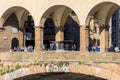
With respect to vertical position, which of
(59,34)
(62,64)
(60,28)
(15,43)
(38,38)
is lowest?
(62,64)

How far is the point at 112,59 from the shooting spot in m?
27.9

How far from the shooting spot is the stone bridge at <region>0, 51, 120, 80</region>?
1088 inches

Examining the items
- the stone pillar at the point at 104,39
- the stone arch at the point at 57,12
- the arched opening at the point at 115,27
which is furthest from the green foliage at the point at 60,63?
the arched opening at the point at 115,27

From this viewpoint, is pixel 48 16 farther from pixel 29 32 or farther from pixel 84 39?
pixel 84 39

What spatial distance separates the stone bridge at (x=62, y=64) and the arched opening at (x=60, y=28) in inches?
109

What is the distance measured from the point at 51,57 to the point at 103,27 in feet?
30.7

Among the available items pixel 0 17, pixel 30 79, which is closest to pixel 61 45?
pixel 30 79

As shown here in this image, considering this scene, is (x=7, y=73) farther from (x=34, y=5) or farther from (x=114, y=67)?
(x=114, y=67)

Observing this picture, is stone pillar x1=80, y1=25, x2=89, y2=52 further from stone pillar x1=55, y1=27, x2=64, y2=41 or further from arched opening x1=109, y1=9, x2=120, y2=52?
arched opening x1=109, y1=9, x2=120, y2=52

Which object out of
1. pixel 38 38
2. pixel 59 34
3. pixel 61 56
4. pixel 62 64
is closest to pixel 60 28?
pixel 59 34

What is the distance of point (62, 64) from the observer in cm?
3020

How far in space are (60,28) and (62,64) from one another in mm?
10960

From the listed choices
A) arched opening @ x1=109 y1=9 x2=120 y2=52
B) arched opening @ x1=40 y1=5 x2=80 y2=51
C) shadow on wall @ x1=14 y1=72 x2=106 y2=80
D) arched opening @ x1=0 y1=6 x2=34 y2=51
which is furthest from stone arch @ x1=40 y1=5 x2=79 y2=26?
arched opening @ x1=109 y1=9 x2=120 y2=52

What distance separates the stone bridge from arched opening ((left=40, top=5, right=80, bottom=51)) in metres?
2.77
